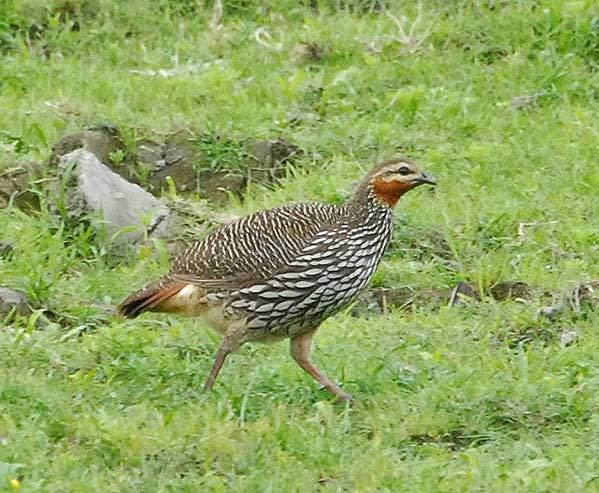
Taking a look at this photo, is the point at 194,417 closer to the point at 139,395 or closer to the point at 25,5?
the point at 139,395

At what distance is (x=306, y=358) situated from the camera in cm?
752

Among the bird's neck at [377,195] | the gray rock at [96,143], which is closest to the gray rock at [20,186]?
the gray rock at [96,143]

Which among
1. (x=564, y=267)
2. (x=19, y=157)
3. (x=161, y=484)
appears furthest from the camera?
(x=19, y=157)

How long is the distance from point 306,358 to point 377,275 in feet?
5.31

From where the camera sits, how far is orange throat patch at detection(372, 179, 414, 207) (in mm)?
7875

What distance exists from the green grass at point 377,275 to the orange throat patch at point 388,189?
2.23ft

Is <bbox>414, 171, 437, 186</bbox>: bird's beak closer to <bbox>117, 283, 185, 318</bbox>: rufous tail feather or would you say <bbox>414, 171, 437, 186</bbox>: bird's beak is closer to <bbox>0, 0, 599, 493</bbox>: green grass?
<bbox>0, 0, 599, 493</bbox>: green grass

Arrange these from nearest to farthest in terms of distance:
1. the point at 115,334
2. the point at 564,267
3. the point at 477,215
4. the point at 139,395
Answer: the point at 139,395
the point at 115,334
the point at 564,267
the point at 477,215

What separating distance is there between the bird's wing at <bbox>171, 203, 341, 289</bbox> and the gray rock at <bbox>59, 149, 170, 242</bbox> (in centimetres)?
174

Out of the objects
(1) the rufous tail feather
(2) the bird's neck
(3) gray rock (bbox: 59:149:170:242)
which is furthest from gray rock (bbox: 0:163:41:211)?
(2) the bird's neck

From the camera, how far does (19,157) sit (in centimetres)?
1040

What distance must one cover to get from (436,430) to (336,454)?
56 cm

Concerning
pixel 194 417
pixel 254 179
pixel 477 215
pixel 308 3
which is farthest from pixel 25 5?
pixel 194 417

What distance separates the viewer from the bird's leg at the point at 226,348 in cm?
730
